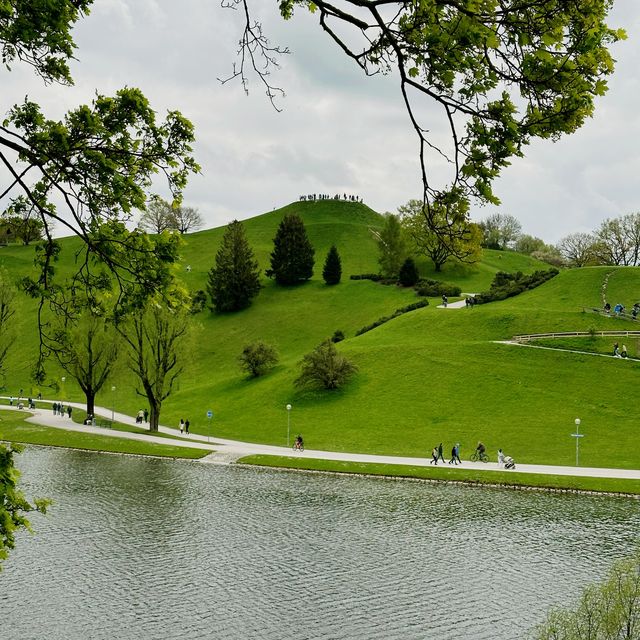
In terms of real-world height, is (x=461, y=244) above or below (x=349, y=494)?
above

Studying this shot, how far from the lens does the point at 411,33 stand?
19.4 feet

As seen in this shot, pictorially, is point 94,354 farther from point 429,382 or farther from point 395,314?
point 395,314

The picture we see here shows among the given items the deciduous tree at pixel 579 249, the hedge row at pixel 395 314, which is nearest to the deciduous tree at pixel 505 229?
the deciduous tree at pixel 579 249

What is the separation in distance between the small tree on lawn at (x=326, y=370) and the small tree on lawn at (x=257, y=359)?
28.1 ft

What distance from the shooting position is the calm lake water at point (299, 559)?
A: 17062mm

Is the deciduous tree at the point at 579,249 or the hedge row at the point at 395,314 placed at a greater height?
the deciduous tree at the point at 579,249

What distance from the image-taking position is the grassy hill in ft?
154

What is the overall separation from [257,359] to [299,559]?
46.3 metres

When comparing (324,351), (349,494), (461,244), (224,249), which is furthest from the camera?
(224,249)

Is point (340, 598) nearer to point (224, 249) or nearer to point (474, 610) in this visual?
point (474, 610)

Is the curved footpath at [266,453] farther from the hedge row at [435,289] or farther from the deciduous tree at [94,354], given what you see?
the hedge row at [435,289]

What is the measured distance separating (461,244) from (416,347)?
190ft

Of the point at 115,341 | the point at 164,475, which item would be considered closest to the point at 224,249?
the point at 115,341

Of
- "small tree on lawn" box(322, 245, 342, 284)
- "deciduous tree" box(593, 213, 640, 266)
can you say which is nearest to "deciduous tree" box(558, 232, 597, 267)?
"deciduous tree" box(593, 213, 640, 266)
